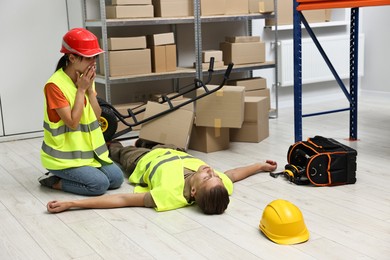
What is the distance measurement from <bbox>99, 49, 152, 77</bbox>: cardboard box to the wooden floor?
3.68 feet

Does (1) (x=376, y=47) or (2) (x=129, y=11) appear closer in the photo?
(2) (x=129, y=11)

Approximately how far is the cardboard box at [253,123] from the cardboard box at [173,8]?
3.33ft

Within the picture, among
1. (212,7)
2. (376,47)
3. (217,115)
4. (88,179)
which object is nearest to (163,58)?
(212,7)

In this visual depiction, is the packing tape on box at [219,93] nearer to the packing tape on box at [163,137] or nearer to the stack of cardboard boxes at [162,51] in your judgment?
the packing tape on box at [163,137]

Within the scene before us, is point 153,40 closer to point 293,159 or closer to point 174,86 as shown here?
point 174,86

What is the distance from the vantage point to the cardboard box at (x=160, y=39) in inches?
183

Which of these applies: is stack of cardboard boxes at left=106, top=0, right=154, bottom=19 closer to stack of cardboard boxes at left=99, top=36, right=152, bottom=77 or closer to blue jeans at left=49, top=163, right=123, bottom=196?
stack of cardboard boxes at left=99, top=36, right=152, bottom=77

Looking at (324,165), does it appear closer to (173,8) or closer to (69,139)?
(69,139)

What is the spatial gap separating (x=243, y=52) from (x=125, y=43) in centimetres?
124

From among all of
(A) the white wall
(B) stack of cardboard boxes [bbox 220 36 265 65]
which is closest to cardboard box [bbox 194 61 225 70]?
(B) stack of cardboard boxes [bbox 220 36 265 65]

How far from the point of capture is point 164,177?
2934mm

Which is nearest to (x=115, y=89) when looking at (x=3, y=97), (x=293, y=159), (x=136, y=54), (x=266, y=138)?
(x=136, y=54)

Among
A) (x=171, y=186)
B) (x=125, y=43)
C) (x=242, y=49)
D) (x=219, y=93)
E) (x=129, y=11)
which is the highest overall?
(x=129, y=11)

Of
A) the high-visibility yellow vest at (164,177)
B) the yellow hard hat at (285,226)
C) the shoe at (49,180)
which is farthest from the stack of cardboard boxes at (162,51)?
the yellow hard hat at (285,226)
